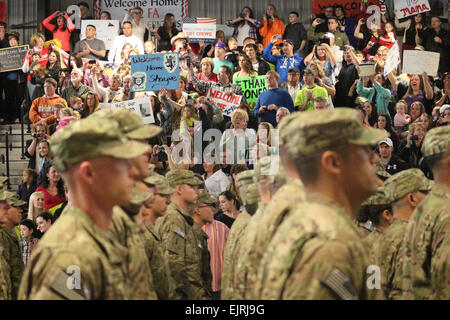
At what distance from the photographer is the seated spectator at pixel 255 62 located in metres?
14.6

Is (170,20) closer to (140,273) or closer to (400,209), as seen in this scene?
(400,209)

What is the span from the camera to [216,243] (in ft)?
31.4

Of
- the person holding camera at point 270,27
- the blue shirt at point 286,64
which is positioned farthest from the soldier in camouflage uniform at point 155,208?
the person holding camera at point 270,27

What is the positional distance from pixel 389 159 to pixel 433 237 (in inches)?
237

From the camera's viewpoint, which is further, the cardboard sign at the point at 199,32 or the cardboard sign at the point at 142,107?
the cardboard sign at the point at 199,32

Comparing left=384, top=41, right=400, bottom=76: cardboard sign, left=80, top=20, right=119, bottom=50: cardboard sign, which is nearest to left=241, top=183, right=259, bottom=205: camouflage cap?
left=384, top=41, right=400, bottom=76: cardboard sign

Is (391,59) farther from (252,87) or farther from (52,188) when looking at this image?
(52,188)

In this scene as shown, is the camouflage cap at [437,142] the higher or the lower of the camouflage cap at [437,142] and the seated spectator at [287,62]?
the lower

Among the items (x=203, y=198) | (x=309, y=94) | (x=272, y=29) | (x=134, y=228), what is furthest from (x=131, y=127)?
(x=272, y=29)

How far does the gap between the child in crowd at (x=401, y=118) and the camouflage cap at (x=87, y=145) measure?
948 centimetres

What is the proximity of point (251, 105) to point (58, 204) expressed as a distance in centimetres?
358

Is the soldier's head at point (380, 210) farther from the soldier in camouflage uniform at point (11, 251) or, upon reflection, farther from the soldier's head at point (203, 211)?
the soldier in camouflage uniform at point (11, 251)

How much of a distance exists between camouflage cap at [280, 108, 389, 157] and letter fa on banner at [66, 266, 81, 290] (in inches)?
40.9

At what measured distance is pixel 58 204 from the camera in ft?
37.9
